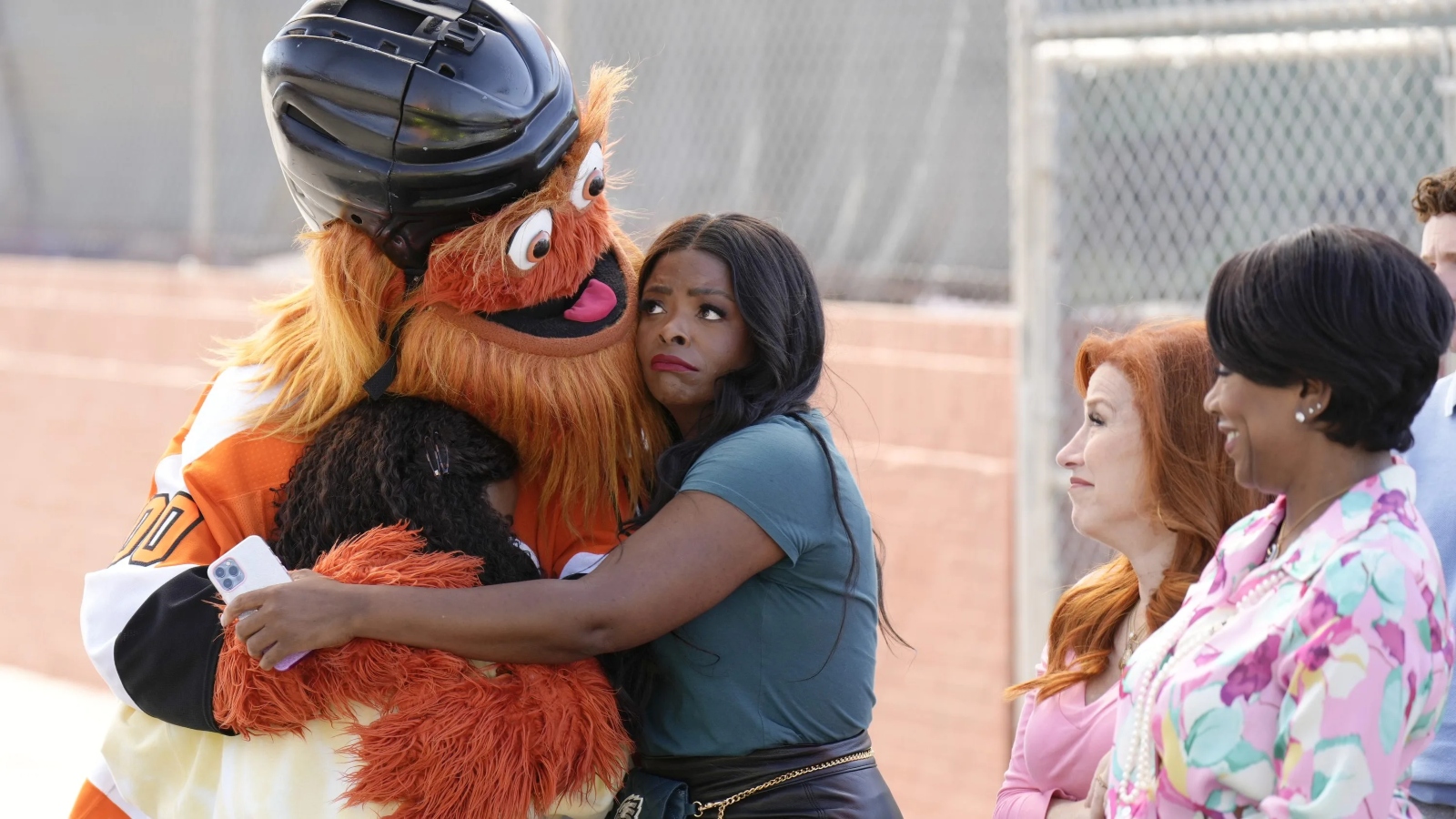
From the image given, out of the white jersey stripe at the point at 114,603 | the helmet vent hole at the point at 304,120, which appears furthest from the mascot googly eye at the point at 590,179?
the white jersey stripe at the point at 114,603

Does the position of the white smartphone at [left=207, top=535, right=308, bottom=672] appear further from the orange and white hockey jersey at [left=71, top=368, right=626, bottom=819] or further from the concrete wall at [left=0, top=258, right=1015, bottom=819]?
the concrete wall at [left=0, top=258, right=1015, bottom=819]

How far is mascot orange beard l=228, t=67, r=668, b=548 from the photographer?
7.39ft

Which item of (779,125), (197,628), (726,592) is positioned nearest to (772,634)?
(726,592)

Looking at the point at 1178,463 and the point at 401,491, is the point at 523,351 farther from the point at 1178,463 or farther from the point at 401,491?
the point at 1178,463

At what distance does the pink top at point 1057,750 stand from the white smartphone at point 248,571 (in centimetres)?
111

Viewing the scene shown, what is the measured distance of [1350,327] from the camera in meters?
1.51

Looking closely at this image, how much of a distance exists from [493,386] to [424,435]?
5.1 inches

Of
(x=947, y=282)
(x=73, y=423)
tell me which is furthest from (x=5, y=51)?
(x=947, y=282)

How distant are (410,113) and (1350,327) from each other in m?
1.33

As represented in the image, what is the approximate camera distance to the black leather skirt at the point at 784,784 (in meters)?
2.19

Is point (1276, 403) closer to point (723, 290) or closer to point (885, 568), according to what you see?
point (723, 290)

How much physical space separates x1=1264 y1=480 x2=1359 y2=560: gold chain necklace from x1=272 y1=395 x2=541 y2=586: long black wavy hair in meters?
1.11

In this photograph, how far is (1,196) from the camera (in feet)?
28.7

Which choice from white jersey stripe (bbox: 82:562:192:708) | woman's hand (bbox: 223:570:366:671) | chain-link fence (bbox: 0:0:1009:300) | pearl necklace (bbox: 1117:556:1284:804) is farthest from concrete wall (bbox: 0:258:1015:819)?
pearl necklace (bbox: 1117:556:1284:804)
